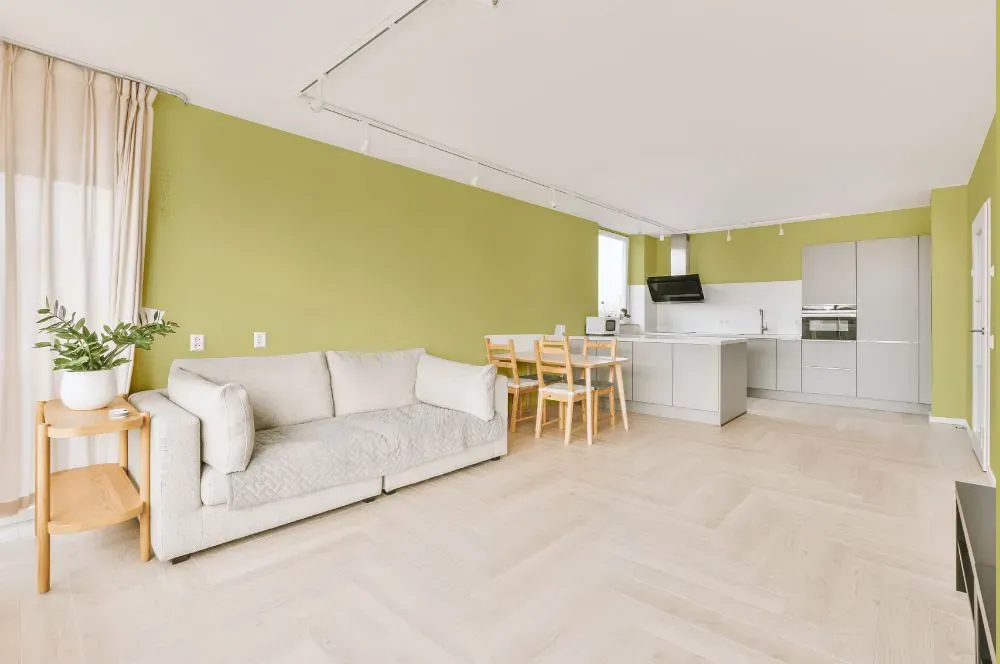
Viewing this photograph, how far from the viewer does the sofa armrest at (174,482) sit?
6.95 ft

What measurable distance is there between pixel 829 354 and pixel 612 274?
3.00m

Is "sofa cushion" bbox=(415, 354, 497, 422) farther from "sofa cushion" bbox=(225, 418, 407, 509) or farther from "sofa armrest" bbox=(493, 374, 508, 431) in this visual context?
"sofa cushion" bbox=(225, 418, 407, 509)

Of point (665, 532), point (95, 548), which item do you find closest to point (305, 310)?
point (95, 548)

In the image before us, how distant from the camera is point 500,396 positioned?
3.65 meters

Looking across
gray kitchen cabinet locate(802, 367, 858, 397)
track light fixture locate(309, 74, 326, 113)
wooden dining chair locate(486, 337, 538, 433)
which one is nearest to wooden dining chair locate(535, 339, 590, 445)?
wooden dining chair locate(486, 337, 538, 433)

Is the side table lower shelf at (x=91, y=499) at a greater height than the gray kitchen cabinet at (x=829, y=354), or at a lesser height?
lesser

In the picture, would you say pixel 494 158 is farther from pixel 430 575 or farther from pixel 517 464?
pixel 430 575

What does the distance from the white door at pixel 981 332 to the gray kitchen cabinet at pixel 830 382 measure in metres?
1.56

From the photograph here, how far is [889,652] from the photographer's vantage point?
1.57 m

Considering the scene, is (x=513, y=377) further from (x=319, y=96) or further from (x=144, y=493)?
(x=144, y=493)

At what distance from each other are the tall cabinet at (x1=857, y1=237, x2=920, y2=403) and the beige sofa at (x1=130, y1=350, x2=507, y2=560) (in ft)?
16.3

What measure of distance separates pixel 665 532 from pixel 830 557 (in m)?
0.72

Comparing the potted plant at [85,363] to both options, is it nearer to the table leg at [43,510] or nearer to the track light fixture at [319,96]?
the table leg at [43,510]

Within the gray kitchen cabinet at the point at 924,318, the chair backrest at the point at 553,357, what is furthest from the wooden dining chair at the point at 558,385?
the gray kitchen cabinet at the point at 924,318
